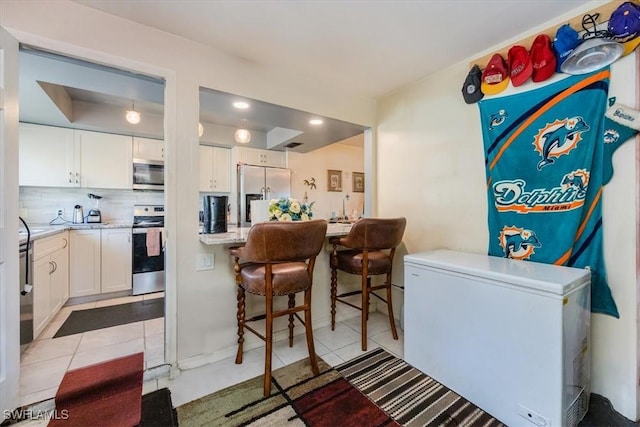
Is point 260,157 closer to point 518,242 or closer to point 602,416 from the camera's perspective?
point 518,242

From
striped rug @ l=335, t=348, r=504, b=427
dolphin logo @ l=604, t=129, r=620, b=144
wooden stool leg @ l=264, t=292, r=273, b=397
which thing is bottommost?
striped rug @ l=335, t=348, r=504, b=427

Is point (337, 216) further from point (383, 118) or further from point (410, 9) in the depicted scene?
point (410, 9)

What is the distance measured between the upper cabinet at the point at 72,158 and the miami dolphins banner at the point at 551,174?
4.33 metres

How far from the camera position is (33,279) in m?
2.25

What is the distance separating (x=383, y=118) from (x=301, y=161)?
2236mm

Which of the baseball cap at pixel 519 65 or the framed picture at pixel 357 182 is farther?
the framed picture at pixel 357 182

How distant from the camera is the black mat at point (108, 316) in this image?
2.64 m

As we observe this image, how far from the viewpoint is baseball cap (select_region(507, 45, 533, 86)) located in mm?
1833

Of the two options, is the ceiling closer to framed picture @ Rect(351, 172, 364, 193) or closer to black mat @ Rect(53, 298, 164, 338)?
black mat @ Rect(53, 298, 164, 338)

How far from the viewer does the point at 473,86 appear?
2.14m

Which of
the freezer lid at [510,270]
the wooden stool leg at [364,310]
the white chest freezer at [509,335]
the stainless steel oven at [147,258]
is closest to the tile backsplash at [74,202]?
the stainless steel oven at [147,258]

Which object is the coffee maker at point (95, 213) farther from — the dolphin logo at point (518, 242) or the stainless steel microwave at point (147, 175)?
the dolphin logo at point (518, 242)

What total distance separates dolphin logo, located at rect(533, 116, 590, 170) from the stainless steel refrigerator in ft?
11.6

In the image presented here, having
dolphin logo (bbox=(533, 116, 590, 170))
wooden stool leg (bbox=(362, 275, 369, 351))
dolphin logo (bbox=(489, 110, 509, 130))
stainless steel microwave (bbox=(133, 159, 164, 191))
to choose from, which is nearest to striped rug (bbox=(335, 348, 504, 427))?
wooden stool leg (bbox=(362, 275, 369, 351))
